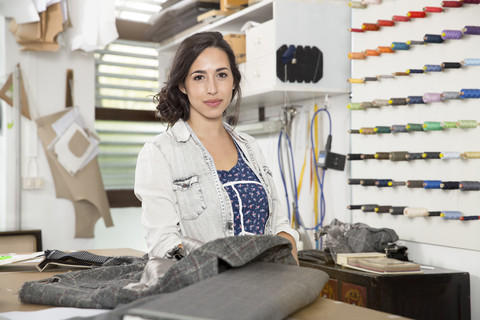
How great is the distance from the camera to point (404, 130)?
266cm

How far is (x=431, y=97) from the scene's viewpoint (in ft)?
8.20

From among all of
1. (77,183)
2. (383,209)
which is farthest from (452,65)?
(77,183)

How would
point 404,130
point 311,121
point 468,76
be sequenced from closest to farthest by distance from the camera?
point 468,76
point 404,130
point 311,121

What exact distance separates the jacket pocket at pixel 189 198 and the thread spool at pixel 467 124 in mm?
1208

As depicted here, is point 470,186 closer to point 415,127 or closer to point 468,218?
point 468,218

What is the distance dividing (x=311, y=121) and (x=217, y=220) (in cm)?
180

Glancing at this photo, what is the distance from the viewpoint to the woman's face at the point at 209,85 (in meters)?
1.87

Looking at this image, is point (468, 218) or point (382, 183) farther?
point (382, 183)

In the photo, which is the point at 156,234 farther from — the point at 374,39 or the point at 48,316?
the point at 374,39

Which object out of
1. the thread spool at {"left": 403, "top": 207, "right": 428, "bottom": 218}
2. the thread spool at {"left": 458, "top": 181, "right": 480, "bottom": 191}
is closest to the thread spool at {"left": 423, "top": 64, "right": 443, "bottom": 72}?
the thread spool at {"left": 458, "top": 181, "right": 480, "bottom": 191}

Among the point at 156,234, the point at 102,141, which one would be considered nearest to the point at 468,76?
the point at 156,234

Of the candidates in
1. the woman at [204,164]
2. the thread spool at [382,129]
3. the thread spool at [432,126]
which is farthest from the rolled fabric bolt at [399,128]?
the woman at [204,164]

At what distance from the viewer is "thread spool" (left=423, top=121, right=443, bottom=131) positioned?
2.47 metres

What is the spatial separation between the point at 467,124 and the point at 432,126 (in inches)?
6.7
